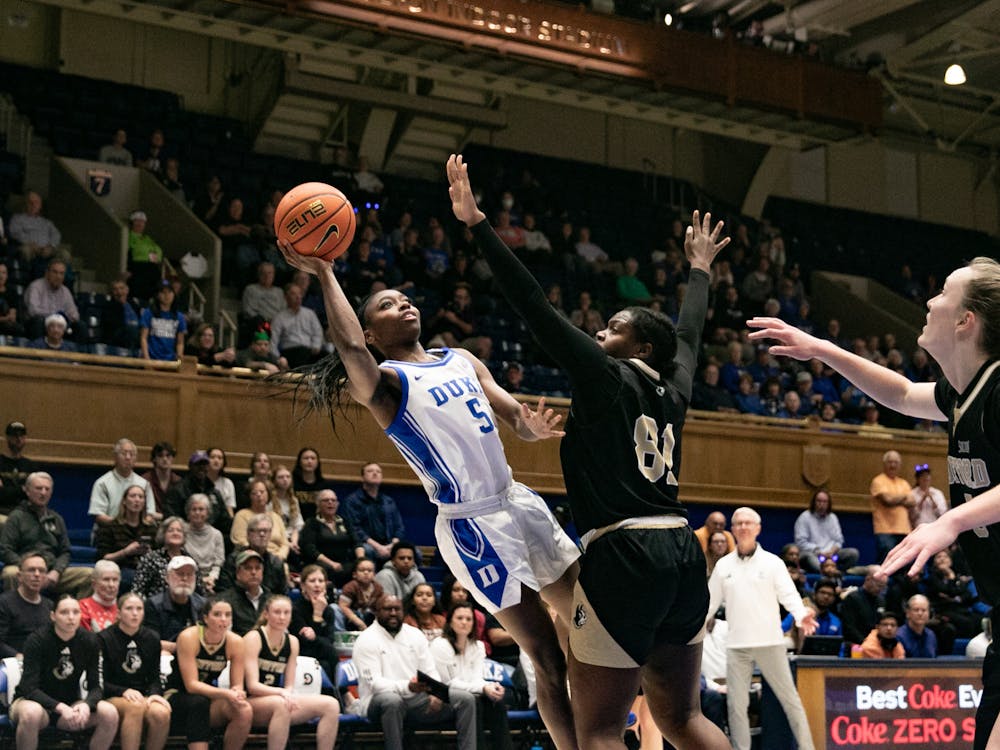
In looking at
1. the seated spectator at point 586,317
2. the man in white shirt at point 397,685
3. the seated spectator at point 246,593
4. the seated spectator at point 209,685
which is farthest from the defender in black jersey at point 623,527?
the seated spectator at point 586,317

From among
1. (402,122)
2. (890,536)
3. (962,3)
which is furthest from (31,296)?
(962,3)

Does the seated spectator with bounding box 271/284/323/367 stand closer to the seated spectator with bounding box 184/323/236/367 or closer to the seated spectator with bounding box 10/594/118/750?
the seated spectator with bounding box 184/323/236/367

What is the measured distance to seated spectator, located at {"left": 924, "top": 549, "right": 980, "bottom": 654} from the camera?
1428 centimetres

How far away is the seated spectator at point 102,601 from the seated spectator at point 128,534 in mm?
987

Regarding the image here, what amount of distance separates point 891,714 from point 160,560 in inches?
241

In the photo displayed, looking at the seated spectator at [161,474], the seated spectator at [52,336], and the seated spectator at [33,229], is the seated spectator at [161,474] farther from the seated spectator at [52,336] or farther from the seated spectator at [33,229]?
the seated spectator at [33,229]

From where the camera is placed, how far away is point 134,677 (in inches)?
370

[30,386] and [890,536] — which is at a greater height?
[30,386]

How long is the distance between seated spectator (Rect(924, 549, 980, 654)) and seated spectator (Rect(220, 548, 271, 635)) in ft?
24.8

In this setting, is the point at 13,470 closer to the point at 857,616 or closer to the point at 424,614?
the point at 424,614

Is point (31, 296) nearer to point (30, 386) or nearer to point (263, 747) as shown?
point (30, 386)

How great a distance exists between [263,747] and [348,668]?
0.91 m

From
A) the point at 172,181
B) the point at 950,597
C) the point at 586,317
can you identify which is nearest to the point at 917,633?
the point at 950,597

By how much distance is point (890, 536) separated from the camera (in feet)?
51.7
